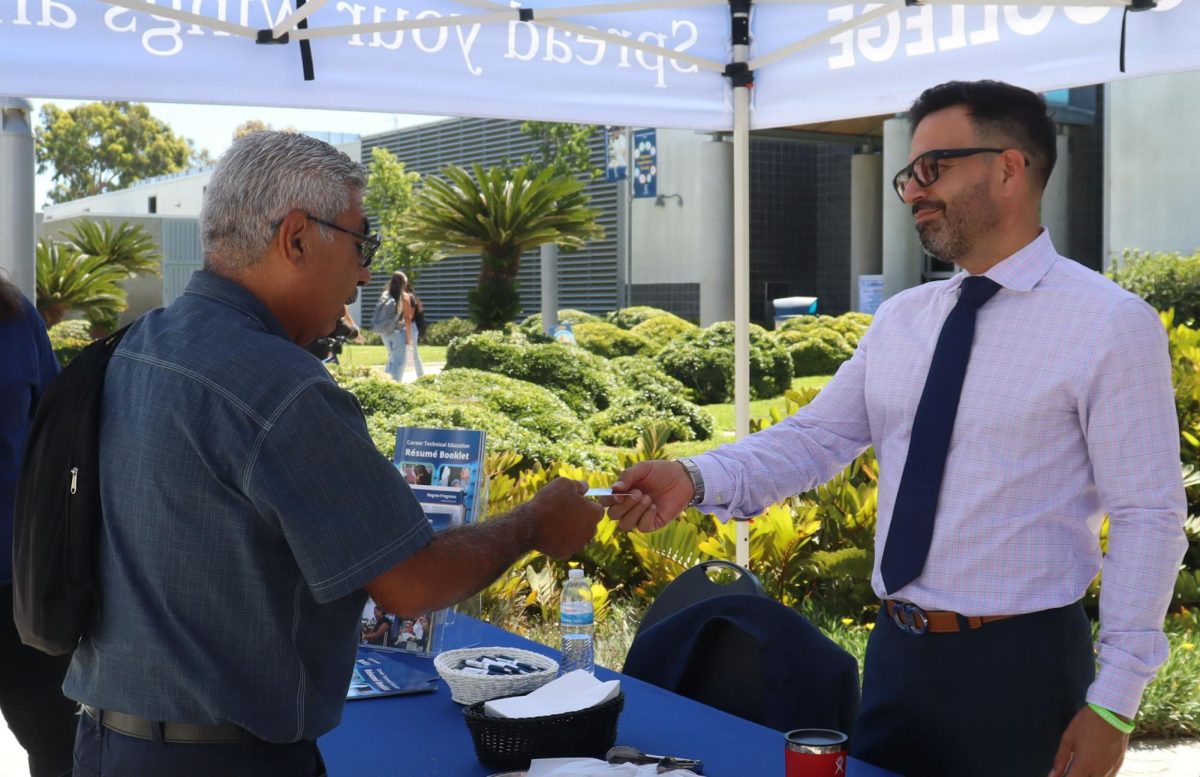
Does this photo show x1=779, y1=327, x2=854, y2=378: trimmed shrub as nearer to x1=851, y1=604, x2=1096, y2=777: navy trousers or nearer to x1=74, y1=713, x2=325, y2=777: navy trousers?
x1=851, y1=604, x2=1096, y2=777: navy trousers

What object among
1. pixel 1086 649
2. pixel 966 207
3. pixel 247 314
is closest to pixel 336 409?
pixel 247 314

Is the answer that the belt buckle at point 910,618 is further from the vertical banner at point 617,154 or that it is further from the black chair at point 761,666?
the vertical banner at point 617,154

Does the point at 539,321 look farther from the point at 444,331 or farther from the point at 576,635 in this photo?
the point at 576,635

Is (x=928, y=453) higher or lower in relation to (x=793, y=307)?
lower

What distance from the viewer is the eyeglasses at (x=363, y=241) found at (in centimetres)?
178

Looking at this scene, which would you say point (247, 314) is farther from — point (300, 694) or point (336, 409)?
point (300, 694)

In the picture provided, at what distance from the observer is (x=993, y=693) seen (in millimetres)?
2223

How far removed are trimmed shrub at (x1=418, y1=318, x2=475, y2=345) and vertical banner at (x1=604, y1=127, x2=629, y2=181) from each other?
5.62m

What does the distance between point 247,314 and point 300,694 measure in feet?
1.80

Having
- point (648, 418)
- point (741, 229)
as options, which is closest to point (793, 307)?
point (648, 418)

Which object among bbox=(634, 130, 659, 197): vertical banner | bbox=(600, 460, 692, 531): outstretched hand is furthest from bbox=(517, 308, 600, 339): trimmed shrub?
bbox=(600, 460, 692, 531): outstretched hand

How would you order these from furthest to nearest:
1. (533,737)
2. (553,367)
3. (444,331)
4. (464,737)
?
1. (444,331)
2. (553,367)
3. (464,737)
4. (533,737)

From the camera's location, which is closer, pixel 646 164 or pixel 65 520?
pixel 65 520

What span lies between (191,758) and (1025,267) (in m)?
1.76
